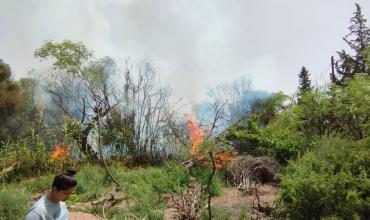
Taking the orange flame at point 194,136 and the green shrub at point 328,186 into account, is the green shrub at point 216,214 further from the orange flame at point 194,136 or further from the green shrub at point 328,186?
the orange flame at point 194,136

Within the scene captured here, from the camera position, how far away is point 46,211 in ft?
15.5

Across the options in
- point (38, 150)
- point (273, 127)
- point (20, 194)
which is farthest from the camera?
point (273, 127)

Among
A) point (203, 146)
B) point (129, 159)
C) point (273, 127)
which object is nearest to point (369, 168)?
point (203, 146)

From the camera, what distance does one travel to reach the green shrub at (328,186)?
28.8 feet

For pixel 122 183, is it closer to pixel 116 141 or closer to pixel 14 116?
pixel 116 141

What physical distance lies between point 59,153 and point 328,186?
8636 millimetres

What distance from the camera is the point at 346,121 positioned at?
39.5ft

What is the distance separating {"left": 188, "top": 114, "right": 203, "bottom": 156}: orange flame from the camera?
543 inches

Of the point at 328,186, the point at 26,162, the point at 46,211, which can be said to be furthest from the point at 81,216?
the point at 26,162

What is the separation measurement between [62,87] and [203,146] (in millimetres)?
12007

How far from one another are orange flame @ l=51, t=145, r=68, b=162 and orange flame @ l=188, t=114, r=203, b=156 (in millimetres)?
3813

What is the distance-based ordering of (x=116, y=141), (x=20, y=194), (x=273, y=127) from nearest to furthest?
(x=20, y=194)
(x=273, y=127)
(x=116, y=141)

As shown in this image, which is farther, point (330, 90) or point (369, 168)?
point (330, 90)

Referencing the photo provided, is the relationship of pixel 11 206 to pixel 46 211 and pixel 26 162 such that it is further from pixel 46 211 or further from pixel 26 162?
pixel 26 162
